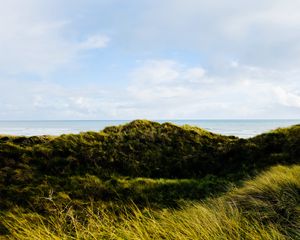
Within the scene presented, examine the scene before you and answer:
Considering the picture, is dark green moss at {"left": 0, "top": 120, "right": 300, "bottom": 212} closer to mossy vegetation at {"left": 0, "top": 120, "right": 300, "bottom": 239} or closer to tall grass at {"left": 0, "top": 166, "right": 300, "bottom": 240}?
mossy vegetation at {"left": 0, "top": 120, "right": 300, "bottom": 239}

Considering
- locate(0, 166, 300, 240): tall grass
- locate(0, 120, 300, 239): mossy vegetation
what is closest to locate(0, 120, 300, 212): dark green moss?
locate(0, 120, 300, 239): mossy vegetation

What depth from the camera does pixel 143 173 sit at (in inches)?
433

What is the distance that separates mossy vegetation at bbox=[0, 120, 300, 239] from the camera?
730cm

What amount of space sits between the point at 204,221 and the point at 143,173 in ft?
20.6

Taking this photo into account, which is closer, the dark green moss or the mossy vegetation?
the mossy vegetation

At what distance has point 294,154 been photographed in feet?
38.7

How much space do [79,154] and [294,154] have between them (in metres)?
6.77

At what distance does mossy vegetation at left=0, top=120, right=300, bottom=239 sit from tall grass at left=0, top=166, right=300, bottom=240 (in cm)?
4

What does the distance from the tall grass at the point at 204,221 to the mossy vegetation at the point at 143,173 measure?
0.13ft

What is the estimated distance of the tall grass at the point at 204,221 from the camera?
14.4 feet

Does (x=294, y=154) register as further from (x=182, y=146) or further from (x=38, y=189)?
(x=38, y=189)

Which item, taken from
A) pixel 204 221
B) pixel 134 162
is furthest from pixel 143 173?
pixel 204 221

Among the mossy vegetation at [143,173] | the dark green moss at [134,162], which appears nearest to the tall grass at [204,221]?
the mossy vegetation at [143,173]

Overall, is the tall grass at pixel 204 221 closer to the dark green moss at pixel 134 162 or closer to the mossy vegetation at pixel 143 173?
the mossy vegetation at pixel 143 173
